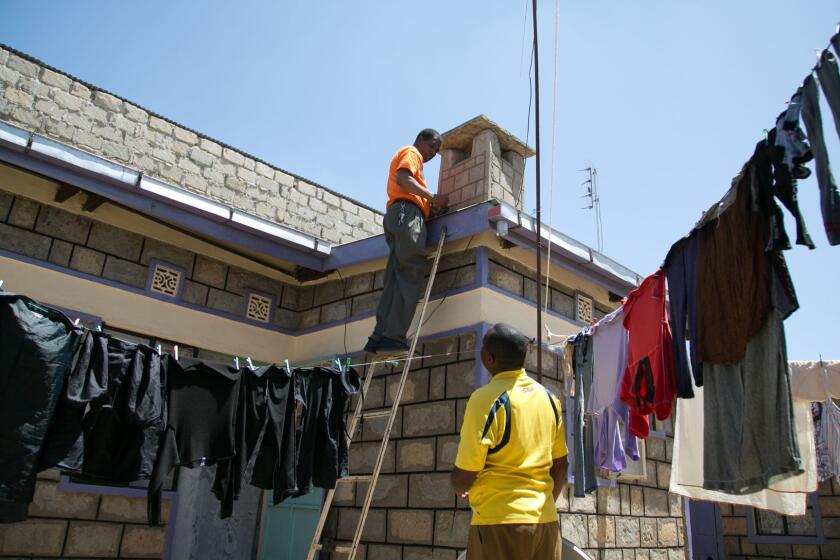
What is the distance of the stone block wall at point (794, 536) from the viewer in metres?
10.3

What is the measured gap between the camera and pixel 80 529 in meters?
5.71

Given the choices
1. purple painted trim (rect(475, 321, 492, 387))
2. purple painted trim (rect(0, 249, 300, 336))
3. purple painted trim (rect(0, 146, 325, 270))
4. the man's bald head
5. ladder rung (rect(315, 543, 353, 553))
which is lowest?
ladder rung (rect(315, 543, 353, 553))

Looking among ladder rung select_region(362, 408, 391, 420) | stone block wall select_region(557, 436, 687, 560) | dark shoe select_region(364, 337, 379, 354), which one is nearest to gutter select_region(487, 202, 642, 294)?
dark shoe select_region(364, 337, 379, 354)

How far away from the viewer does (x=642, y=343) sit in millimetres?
4328

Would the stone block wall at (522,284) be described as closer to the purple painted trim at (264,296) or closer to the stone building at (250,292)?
the stone building at (250,292)

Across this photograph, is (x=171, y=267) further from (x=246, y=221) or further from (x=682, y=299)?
(x=682, y=299)

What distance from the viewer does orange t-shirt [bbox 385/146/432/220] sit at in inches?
245

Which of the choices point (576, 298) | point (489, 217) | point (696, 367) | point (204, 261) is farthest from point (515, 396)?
point (204, 261)

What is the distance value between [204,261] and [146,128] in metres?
1.71

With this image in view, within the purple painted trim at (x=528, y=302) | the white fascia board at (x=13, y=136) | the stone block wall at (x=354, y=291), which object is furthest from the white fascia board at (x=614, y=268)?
the white fascia board at (x=13, y=136)

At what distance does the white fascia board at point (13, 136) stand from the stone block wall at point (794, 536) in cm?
1134

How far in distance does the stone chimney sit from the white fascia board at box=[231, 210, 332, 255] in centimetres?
140

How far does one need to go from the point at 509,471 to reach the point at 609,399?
2.32m

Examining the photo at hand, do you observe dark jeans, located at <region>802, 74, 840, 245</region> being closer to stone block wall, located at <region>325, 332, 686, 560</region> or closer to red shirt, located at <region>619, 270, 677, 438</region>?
red shirt, located at <region>619, 270, 677, 438</region>
